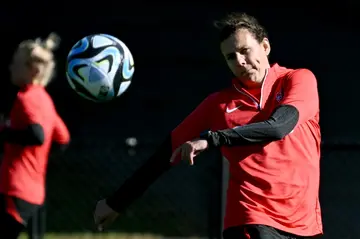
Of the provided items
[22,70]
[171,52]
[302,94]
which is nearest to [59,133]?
[22,70]

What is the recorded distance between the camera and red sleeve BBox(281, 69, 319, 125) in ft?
15.0

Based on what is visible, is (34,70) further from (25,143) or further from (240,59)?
(240,59)

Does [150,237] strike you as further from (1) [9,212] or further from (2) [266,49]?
(2) [266,49]

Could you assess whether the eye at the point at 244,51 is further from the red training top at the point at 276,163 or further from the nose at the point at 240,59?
the red training top at the point at 276,163

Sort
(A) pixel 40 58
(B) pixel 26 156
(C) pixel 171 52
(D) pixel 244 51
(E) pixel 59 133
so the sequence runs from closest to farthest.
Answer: (D) pixel 244 51 → (B) pixel 26 156 → (A) pixel 40 58 → (E) pixel 59 133 → (C) pixel 171 52

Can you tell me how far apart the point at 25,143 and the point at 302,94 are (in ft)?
8.99

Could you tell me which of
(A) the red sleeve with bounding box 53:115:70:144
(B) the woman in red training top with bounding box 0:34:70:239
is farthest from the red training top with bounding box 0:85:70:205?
(A) the red sleeve with bounding box 53:115:70:144

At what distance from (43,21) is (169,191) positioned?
150 inches

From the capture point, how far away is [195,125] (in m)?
5.00

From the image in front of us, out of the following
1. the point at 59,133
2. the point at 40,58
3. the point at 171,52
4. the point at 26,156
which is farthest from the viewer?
the point at 171,52

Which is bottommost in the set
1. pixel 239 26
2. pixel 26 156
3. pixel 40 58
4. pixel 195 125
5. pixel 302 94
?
pixel 26 156

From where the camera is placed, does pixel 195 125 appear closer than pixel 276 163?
No

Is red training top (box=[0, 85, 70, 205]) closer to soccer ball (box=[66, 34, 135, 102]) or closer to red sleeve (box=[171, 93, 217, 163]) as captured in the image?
soccer ball (box=[66, 34, 135, 102])

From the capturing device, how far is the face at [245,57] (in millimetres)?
4762
